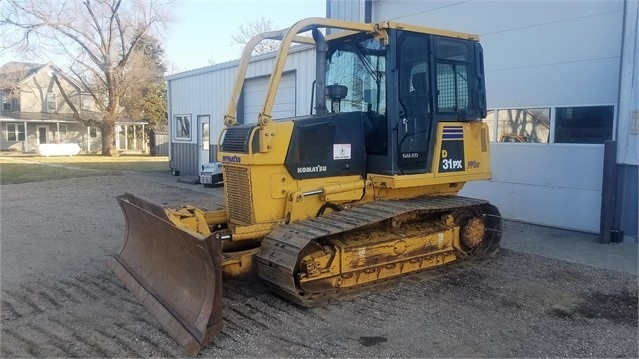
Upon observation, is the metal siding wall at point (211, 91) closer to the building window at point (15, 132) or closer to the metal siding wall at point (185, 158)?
the metal siding wall at point (185, 158)

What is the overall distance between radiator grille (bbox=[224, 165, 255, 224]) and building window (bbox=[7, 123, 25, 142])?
40.7 meters

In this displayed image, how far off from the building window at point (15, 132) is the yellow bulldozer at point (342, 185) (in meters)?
39.8

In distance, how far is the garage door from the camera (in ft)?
43.9

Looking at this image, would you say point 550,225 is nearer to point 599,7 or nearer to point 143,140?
point 599,7

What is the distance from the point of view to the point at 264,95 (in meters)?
12.9

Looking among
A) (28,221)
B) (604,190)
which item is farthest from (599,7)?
(28,221)

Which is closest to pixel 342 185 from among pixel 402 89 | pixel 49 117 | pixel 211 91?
pixel 402 89

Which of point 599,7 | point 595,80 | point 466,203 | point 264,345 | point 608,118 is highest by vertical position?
point 599,7

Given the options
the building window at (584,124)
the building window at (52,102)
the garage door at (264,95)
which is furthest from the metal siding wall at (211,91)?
the building window at (52,102)

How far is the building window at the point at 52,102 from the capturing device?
41.4 m

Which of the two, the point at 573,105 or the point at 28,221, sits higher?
the point at 573,105

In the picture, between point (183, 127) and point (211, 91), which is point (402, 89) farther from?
point (183, 127)

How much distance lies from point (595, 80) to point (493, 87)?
198 centimetres

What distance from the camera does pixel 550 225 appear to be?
9.01 meters
